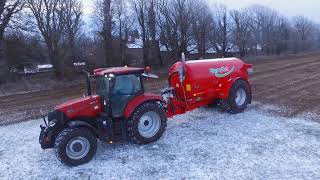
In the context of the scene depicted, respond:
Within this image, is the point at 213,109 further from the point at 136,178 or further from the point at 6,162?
the point at 6,162

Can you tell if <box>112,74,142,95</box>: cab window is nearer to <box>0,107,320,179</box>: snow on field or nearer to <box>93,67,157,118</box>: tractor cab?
<box>93,67,157,118</box>: tractor cab

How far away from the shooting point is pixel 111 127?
24.7 feet

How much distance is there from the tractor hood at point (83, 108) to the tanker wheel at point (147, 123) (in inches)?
32.8

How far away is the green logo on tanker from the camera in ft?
33.2

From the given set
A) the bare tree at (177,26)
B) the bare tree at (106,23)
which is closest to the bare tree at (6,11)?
the bare tree at (106,23)

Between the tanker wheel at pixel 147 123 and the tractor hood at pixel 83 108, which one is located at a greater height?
the tractor hood at pixel 83 108

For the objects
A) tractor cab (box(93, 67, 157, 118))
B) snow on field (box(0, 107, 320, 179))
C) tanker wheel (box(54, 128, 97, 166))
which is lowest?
snow on field (box(0, 107, 320, 179))

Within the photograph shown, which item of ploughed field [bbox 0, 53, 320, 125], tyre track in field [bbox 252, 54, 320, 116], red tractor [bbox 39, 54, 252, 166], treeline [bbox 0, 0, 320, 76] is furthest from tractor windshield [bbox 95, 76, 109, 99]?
treeline [bbox 0, 0, 320, 76]

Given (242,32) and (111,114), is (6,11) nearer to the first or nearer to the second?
(111,114)

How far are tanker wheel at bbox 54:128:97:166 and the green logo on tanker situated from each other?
450 cm

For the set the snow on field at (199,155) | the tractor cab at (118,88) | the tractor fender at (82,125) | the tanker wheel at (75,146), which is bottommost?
the snow on field at (199,155)

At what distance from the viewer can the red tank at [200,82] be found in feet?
31.4

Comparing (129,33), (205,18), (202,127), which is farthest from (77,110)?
(205,18)

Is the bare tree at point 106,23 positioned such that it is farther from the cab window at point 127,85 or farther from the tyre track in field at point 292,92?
the cab window at point 127,85
